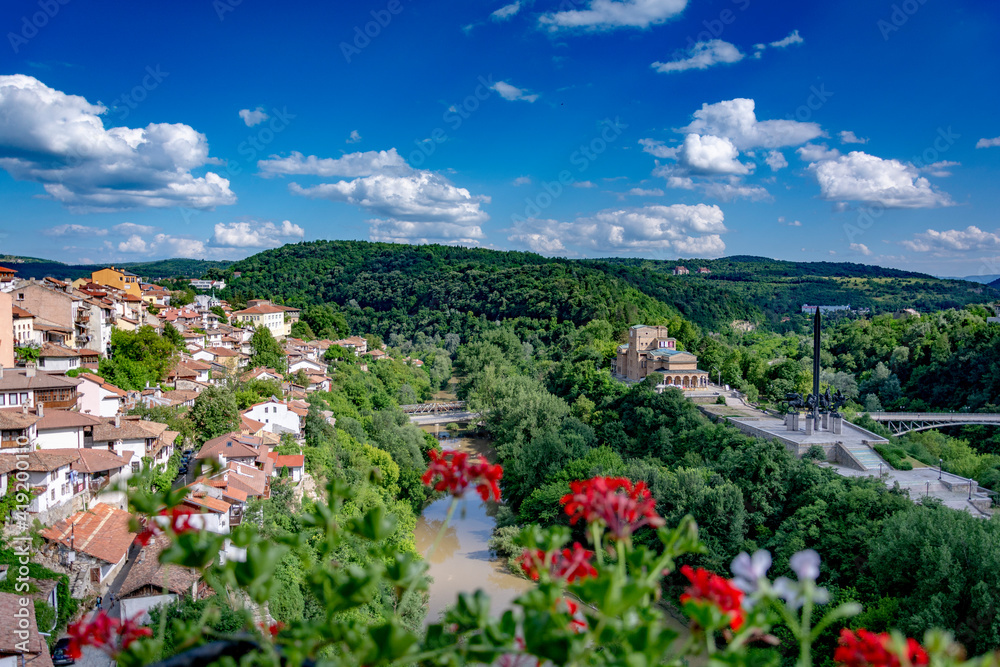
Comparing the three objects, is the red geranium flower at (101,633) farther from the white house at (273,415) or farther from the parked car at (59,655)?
the white house at (273,415)

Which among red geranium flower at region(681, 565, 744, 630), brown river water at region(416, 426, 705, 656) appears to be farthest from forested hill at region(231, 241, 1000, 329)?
red geranium flower at region(681, 565, 744, 630)

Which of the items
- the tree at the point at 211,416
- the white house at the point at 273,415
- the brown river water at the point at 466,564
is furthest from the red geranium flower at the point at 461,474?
the white house at the point at 273,415

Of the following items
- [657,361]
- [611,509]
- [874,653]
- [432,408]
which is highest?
[611,509]

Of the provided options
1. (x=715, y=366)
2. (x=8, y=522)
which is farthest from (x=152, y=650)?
(x=715, y=366)

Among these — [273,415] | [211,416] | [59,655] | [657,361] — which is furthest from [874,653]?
[657,361]

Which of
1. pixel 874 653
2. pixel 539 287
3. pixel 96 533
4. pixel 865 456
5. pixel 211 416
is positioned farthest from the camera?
pixel 539 287

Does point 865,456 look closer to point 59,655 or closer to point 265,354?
point 59,655

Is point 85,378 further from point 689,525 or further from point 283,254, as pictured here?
point 283,254
